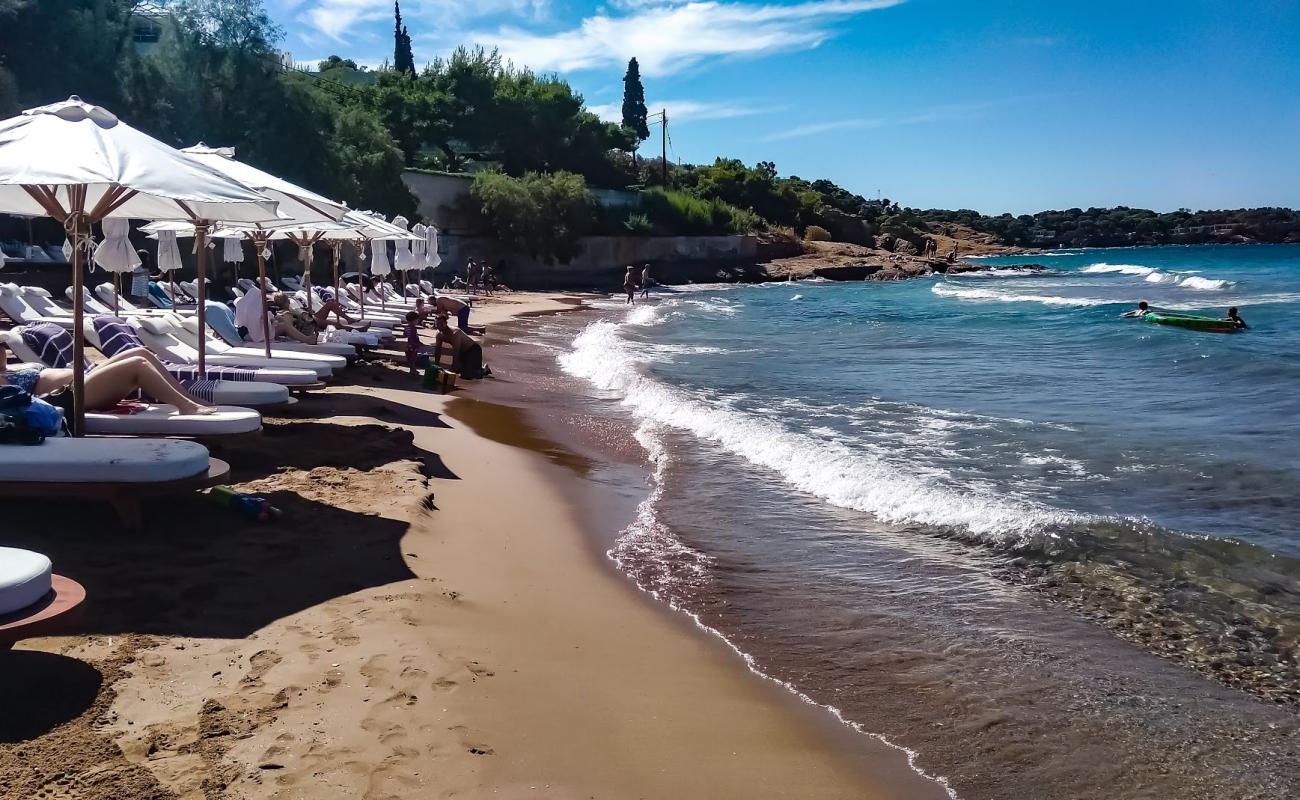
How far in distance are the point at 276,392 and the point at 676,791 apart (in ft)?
20.1

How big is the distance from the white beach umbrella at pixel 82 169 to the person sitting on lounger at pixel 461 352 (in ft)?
25.7

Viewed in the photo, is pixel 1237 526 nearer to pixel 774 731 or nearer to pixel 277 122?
pixel 774 731

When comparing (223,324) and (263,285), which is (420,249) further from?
(263,285)

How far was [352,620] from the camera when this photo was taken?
457cm

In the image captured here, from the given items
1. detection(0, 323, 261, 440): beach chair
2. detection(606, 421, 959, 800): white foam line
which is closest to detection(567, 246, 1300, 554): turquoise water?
detection(606, 421, 959, 800): white foam line

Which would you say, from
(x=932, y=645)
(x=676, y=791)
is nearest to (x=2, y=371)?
(x=676, y=791)

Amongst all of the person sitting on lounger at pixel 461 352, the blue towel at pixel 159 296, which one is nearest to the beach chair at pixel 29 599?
the person sitting on lounger at pixel 461 352

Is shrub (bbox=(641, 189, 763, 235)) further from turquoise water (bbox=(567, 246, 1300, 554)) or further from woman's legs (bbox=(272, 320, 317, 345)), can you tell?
woman's legs (bbox=(272, 320, 317, 345))

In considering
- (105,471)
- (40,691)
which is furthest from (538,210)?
(40,691)

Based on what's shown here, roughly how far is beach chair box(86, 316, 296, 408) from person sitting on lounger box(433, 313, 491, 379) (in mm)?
5110

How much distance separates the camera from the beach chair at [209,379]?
8156mm

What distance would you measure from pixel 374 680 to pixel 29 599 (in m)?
1.29

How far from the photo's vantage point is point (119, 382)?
6.64 m

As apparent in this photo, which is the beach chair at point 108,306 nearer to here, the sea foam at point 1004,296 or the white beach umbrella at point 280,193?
the white beach umbrella at point 280,193
